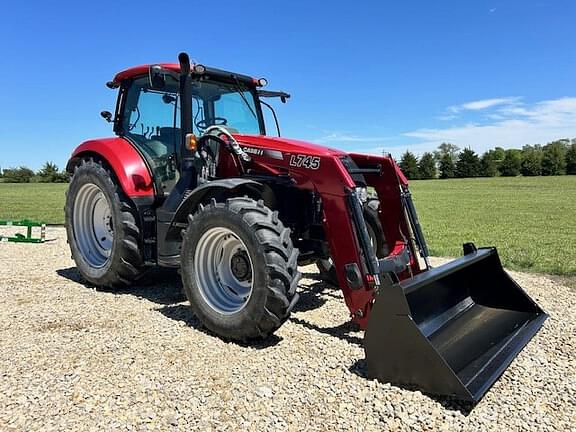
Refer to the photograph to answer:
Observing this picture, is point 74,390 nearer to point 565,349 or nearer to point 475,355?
point 475,355

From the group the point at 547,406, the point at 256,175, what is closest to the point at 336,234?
the point at 256,175

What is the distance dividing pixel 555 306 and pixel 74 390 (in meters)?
4.84

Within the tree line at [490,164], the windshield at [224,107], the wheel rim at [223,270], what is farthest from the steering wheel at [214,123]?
the tree line at [490,164]

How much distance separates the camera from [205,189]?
4.61 meters

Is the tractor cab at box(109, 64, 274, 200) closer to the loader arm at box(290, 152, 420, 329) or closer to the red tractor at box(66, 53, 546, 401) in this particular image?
the red tractor at box(66, 53, 546, 401)

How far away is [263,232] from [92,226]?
3438mm

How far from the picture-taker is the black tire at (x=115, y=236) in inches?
218

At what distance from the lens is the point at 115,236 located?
5.58 meters

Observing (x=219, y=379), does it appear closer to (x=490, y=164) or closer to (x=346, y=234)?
(x=346, y=234)

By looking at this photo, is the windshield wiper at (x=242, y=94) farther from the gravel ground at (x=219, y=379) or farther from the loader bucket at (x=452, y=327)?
the loader bucket at (x=452, y=327)

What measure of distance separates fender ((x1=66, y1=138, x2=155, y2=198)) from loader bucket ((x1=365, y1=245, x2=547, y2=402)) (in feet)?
10.6

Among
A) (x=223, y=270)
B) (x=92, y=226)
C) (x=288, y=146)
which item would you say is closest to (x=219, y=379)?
(x=223, y=270)

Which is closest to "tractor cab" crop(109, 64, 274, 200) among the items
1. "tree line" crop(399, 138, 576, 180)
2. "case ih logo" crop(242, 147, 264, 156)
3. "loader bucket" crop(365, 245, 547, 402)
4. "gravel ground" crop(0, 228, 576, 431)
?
"case ih logo" crop(242, 147, 264, 156)

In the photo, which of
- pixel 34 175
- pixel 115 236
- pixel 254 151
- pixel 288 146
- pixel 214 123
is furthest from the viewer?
pixel 34 175
